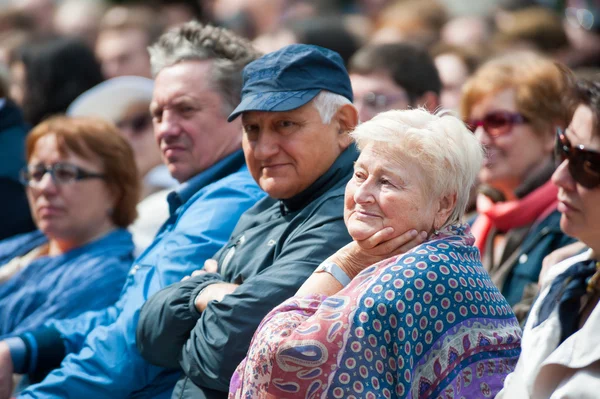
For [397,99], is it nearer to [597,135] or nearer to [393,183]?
[597,135]

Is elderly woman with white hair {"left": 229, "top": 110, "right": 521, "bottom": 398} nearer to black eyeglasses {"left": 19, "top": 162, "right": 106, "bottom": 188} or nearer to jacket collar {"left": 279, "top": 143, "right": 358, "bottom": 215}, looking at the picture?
jacket collar {"left": 279, "top": 143, "right": 358, "bottom": 215}

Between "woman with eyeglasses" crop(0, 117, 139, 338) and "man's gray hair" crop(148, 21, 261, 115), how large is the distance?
0.70 meters

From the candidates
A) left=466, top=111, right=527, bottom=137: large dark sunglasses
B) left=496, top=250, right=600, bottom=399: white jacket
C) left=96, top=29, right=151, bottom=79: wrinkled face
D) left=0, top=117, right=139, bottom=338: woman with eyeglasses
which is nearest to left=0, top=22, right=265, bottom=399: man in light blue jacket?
left=0, top=117, right=139, bottom=338: woman with eyeglasses

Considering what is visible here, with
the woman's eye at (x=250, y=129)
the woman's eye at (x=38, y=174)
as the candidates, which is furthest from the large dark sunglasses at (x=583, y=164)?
the woman's eye at (x=38, y=174)

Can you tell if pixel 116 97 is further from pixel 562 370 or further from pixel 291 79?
pixel 562 370

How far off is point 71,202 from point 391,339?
9.07 feet

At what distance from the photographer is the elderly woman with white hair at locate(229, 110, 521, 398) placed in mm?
2680

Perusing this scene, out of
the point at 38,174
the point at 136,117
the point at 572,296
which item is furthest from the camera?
the point at 136,117

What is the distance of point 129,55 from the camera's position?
27.5ft

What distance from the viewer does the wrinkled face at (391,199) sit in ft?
9.55

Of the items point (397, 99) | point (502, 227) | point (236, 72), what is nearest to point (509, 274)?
point (502, 227)

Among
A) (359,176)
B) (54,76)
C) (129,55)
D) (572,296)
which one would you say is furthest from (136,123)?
(572,296)

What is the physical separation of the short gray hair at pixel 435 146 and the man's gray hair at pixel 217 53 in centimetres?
155

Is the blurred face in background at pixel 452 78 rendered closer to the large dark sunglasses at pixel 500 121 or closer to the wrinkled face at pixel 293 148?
the large dark sunglasses at pixel 500 121
